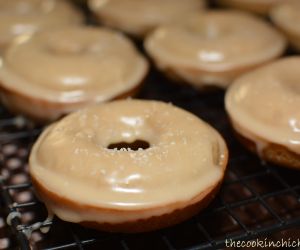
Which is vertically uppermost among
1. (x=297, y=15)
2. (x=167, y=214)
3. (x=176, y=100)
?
(x=297, y=15)

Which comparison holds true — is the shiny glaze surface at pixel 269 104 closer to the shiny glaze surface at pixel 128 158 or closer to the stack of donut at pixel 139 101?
the stack of donut at pixel 139 101

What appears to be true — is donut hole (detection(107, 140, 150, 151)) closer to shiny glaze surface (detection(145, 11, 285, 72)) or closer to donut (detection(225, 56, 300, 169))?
donut (detection(225, 56, 300, 169))

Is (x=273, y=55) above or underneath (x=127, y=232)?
above

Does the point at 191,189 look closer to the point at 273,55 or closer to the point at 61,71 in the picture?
the point at 61,71

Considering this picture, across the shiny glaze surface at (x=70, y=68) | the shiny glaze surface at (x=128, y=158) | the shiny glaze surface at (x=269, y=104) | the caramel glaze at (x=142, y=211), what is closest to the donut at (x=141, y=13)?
the shiny glaze surface at (x=70, y=68)

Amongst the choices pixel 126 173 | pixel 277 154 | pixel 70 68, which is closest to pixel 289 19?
pixel 277 154

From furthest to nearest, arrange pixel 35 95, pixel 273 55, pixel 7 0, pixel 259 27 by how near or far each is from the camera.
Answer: pixel 7 0
pixel 259 27
pixel 273 55
pixel 35 95

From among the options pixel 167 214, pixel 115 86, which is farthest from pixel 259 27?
pixel 167 214
